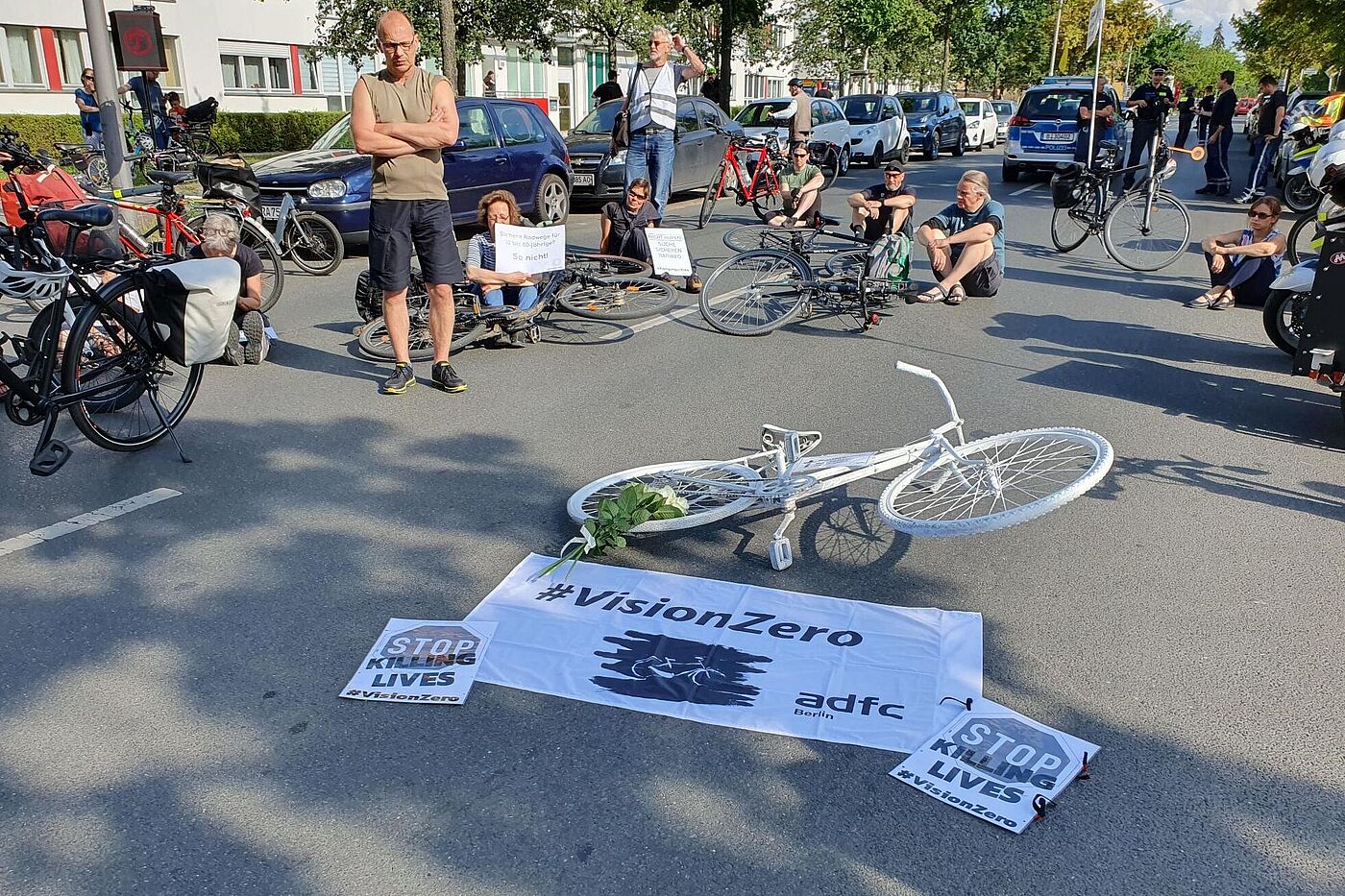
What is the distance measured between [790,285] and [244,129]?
2516 centimetres

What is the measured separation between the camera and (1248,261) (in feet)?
31.0

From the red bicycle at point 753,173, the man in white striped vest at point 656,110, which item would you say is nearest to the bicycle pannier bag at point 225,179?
the man in white striped vest at point 656,110

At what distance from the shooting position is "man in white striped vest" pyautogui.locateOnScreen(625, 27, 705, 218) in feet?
34.6

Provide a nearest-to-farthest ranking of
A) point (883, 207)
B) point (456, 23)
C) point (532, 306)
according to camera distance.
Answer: point (532, 306) → point (883, 207) → point (456, 23)

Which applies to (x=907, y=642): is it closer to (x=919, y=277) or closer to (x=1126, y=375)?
(x=1126, y=375)

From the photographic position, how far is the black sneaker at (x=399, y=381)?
661 centimetres

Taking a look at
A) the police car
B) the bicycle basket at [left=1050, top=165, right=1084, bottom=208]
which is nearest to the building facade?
the police car

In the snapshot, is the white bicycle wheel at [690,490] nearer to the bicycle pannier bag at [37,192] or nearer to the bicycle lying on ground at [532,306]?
the bicycle lying on ground at [532,306]

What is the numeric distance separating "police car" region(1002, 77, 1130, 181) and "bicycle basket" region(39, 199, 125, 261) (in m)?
17.3

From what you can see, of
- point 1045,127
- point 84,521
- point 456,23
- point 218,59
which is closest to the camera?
point 84,521

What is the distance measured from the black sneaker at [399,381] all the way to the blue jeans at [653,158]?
4505 mm

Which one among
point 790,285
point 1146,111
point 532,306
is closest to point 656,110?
point 790,285

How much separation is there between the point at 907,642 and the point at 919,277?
7.87 meters

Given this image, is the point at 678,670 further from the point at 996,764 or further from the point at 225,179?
the point at 225,179
